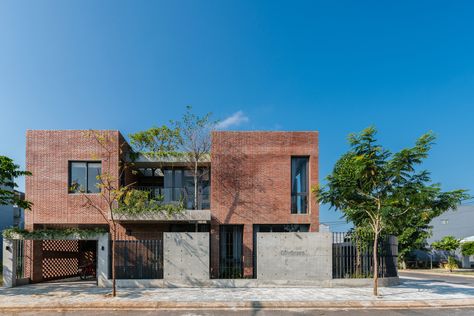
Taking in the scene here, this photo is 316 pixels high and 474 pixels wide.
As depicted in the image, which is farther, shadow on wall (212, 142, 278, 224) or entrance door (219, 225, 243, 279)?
shadow on wall (212, 142, 278, 224)

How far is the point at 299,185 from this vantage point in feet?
54.8

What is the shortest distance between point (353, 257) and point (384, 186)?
381 centimetres

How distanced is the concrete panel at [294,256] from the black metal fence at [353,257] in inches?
15.8

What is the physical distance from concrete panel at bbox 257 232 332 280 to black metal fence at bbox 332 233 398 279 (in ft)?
1.32

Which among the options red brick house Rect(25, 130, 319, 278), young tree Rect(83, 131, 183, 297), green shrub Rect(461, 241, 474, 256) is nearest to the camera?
young tree Rect(83, 131, 183, 297)

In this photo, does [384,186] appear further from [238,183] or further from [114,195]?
[114,195]

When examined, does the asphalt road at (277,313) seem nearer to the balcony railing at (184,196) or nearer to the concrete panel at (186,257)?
the concrete panel at (186,257)

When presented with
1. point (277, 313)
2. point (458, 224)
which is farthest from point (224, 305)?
point (458, 224)

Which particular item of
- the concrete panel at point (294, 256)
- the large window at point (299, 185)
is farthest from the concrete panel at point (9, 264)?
the large window at point (299, 185)

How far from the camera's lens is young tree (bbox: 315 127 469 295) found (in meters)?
12.3

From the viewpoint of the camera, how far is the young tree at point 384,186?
12.3 metres

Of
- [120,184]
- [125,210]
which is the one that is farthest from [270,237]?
[120,184]

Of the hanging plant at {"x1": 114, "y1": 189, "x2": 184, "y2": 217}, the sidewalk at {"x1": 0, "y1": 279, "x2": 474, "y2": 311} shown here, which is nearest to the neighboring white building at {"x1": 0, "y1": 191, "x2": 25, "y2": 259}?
the sidewalk at {"x1": 0, "y1": 279, "x2": 474, "y2": 311}

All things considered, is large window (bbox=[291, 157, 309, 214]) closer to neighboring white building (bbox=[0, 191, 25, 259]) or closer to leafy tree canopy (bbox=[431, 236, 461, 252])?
leafy tree canopy (bbox=[431, 236, 461, 252])
